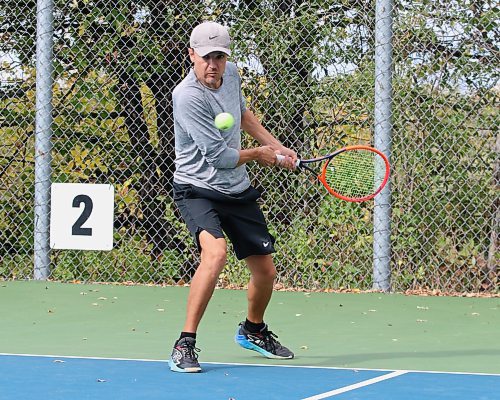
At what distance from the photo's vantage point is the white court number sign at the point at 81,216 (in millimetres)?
8680

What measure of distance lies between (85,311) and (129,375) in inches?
94.6

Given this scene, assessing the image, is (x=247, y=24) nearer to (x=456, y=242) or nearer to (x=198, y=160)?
(x=456, y=242)

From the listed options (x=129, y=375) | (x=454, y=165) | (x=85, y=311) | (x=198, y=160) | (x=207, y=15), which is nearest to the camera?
(x=129, y=375)

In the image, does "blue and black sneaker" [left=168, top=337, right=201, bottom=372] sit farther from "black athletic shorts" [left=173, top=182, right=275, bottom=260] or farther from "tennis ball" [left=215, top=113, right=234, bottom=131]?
"tennis ball" [left=215, top=113, right=234, bottom=131]

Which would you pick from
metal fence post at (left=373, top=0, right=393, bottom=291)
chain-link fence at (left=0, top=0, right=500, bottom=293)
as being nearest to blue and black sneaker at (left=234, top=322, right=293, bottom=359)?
metal fence post at (left=373, top=0, right=393, bottom=291)

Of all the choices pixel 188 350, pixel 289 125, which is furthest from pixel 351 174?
pixel 289 125

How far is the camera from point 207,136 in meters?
5.27

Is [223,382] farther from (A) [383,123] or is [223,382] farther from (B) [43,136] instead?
(B) [43,136]

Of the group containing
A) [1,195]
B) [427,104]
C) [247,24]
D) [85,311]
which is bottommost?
[85,311]

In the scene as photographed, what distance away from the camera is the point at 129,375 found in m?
5.04

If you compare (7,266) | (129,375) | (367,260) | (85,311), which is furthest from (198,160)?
(7,266)

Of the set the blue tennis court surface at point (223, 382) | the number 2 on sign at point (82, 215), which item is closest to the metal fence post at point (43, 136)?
the number 2 on sign at point (82, 215)

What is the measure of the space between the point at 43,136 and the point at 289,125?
6.10ft

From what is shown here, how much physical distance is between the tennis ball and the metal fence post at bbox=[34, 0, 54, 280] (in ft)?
12.6
